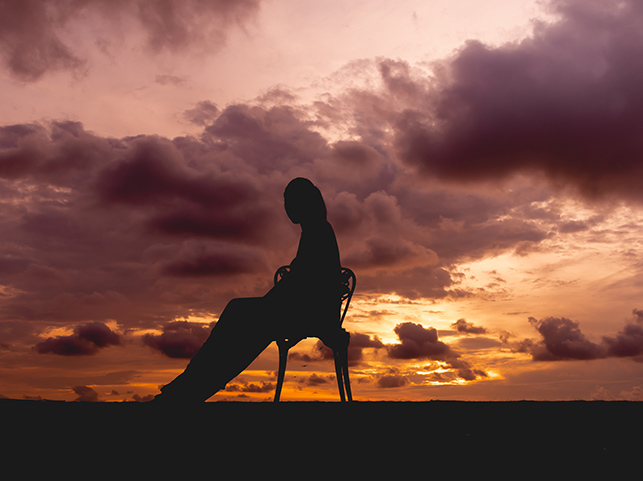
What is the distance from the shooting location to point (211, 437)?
193 inches

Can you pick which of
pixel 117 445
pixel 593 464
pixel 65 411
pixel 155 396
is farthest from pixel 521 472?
pixel 65 411

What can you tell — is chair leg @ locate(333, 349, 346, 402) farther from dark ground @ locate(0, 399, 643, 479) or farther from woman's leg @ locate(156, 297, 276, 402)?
woman's leg @ locate(156, 297, 276, 402)

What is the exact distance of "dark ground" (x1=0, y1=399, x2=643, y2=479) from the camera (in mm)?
3846

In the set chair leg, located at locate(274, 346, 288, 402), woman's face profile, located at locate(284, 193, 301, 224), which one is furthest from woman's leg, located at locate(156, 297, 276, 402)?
woman's face profile, located at locate(284, 193, 301, 224)

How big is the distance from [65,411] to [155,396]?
3.49ft

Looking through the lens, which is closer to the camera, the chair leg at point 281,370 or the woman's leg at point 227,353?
the chair leg at point 281,370

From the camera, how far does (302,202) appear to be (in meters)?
7.31

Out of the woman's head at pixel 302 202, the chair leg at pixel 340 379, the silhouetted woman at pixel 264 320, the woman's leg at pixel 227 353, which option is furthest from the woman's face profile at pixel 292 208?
the chair leg at pixel 340 379

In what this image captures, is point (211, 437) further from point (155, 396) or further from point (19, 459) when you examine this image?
point (155, 396)

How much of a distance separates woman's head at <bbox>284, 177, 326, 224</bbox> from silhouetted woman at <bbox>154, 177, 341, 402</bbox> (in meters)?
0.14

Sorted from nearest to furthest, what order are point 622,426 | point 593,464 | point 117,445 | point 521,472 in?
1. point 521,472
2. point 593,464
3. point 117,445
4. point 622,426

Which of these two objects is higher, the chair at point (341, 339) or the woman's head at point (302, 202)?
the woman's head at point (302, 202)

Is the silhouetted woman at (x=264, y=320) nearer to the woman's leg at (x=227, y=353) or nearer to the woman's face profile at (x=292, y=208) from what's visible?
the woman's leg at (x=227, y=353)

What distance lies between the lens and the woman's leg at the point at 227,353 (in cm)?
700
